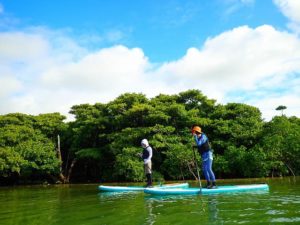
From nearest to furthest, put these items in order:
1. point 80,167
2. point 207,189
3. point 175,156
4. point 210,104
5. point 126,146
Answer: point 207,189 → point 175,156 → point 126,146 → point 210,104 → point 80,167

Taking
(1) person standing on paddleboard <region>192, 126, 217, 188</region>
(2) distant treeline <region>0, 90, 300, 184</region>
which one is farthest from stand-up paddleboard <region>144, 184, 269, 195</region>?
(2) distant treeline <region>0, 90, 300, 184</region>

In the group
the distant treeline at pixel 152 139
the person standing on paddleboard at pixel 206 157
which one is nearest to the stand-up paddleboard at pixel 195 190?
the person standing on paddleboard at pixel 206 157

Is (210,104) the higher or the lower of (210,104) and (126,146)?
the higher

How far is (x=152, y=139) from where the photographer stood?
93.2 ft

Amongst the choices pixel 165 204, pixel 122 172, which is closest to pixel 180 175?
pixel 122 172

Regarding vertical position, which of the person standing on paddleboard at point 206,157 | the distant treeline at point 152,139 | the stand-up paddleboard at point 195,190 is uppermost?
the distant treeline at point 152,139

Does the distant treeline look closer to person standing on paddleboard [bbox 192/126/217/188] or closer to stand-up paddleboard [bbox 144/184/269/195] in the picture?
person standing on paddleboard [bbox 192/126/217/188]

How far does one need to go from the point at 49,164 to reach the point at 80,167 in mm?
7095

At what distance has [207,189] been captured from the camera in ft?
41.0

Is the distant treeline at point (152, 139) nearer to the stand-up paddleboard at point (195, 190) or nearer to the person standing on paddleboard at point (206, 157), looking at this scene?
the person standing on paddleboard at point (206, 157)

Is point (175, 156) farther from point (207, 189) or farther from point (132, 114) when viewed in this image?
point (207, 189)

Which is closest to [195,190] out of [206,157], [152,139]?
[206,157]

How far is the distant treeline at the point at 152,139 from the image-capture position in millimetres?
26484

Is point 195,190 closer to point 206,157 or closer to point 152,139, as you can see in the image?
point 206,157
